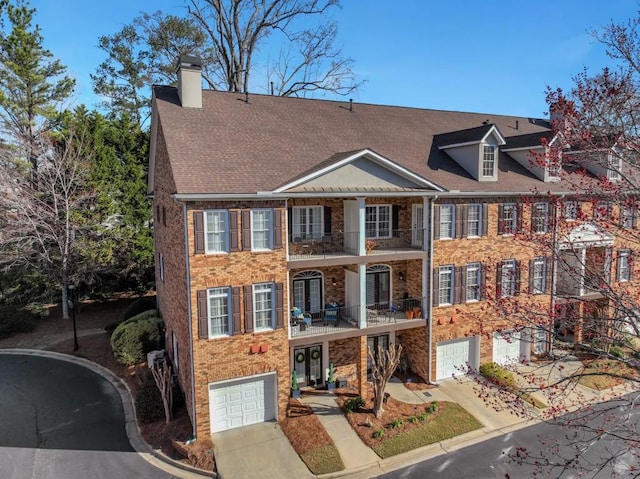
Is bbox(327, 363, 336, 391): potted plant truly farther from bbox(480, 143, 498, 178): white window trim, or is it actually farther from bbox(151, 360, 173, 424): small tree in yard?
bbox(480, 143, 498, 178): white window trim

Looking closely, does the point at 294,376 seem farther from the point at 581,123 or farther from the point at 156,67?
the point at 156,67

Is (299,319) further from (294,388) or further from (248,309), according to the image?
(294,388)

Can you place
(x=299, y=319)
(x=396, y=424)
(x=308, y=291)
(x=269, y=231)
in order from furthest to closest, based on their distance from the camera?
(x=308, y=291)
(x=299, y=319)
(x=396, y=424)
(x=269, y=231)

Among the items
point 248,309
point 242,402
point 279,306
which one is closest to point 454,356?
point 279,306

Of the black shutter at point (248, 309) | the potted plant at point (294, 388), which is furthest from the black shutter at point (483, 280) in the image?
the black shutter at point (248, 309)

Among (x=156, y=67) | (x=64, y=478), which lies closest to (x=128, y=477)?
(x=64, y=478)

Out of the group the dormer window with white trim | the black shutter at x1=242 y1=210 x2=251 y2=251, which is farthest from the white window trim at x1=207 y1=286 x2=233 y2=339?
the dormer window with white trim

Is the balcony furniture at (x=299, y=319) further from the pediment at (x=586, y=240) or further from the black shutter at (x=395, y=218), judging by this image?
the pediment at (x=586, y=240)
